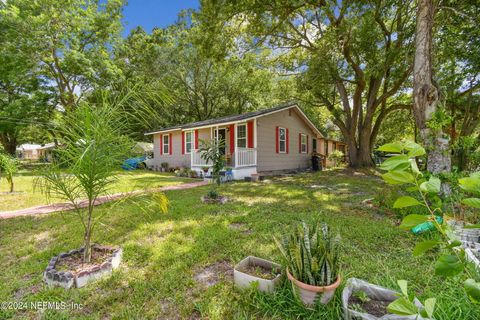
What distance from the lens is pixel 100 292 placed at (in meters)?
2.39

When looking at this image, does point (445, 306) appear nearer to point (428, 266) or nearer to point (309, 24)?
point (428, 266)

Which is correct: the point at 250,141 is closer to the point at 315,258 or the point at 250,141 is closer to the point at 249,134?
the point at 249,134

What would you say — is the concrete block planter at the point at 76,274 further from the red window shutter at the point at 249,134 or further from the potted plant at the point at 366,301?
the red window shutter at the point at 249,134

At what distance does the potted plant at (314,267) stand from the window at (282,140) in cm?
1109

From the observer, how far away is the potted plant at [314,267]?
196cm

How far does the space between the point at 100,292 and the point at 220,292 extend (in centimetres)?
124

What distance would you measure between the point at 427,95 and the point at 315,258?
477cm

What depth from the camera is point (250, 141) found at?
1139 centimetres

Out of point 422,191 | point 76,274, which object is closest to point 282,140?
point 76,274

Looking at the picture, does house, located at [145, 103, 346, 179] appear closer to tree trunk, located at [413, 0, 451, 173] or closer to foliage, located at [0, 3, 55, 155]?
tree trunk, located at [413, 0, 451, 173]

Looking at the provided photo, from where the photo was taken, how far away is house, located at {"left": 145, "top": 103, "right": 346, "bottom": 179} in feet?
36.7

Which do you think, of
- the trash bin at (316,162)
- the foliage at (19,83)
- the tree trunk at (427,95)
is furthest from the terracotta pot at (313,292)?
the foliage at (19,83)

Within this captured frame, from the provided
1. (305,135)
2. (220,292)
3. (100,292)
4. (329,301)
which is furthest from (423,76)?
(305,135)

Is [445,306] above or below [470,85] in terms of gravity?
below
